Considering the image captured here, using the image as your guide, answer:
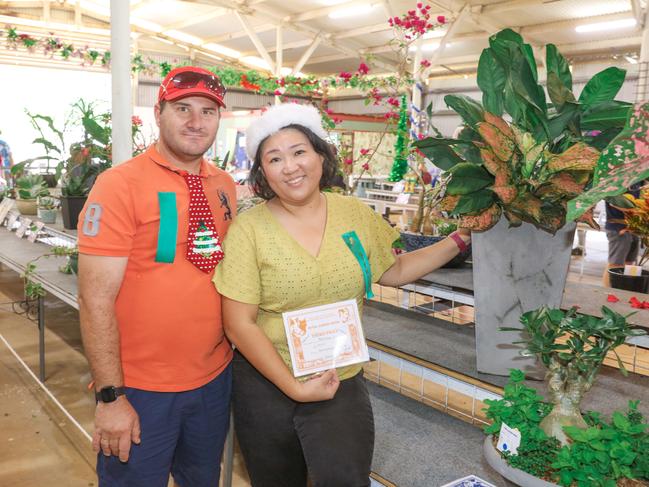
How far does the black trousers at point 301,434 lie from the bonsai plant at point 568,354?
0.41 metres

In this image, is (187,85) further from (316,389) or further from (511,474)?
(511,474)

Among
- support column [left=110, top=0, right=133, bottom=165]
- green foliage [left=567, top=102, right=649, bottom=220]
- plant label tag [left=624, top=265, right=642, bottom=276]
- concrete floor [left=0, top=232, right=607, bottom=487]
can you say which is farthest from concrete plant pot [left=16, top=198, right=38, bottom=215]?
green foliage [left=567, top=102, right=649, bottom=220]

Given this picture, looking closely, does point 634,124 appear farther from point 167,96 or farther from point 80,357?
point 80,357

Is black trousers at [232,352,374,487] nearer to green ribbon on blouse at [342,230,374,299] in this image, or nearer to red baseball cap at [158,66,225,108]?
green ribbon on blouse at [342,230,374,299]

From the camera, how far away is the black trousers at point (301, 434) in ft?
4.15

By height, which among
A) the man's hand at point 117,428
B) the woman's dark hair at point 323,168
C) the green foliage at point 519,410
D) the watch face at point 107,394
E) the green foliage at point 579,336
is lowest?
the man's hand at point 117,428

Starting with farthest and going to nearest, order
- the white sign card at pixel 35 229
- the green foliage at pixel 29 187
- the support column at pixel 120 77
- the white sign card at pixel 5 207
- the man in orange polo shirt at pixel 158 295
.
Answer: the white sign card at pixel 5 207
the green foliage at pixel 29 187
the white sign card at pixel 35 229
the support column at pixel 120 77
the man in orange polo shirt at pixel 158 295

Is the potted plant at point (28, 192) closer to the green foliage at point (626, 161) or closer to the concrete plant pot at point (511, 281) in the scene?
the concrete plant pot at point (511, 281)

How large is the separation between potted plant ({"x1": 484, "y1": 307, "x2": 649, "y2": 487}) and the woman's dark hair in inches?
26.1

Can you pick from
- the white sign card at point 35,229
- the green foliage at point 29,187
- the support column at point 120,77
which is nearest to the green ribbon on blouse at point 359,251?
the support column at point 120,77

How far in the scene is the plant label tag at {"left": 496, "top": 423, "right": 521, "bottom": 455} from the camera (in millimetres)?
1104

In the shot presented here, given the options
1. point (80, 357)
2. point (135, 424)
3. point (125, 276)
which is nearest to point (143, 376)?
point (135, 424)

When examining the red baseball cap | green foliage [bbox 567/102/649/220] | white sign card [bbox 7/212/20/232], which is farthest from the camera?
white sign card [bbox 7/212/20/232]

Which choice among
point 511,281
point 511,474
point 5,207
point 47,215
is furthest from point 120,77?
point 511,474
